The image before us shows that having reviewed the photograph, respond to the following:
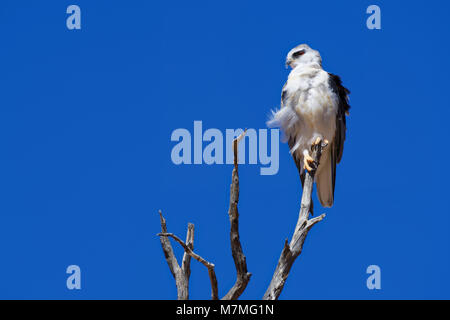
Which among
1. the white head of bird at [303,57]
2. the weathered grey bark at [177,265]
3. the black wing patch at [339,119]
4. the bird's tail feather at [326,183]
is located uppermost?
the white head of bird at [303,57]

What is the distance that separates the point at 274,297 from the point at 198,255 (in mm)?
849

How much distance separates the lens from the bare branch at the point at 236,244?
566cm

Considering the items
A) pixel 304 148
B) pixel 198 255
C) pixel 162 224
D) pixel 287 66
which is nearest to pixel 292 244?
pixel 198 255

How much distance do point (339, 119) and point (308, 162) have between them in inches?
34.7

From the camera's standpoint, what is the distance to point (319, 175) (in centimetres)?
791

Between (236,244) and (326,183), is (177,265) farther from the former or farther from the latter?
(326,183)

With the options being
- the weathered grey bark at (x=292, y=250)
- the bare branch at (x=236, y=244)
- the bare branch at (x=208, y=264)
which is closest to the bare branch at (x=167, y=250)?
the bare branch at (x=208, y=264)

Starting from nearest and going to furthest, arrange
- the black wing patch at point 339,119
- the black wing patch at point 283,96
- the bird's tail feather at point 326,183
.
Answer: the black wing patch at point 283,96
the black wing patch at point 339,119
the bird's tail feather at point 326,183

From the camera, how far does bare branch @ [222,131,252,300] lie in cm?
566

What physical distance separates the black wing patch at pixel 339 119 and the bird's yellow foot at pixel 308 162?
24.3 inches

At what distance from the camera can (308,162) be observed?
7152 millimetres

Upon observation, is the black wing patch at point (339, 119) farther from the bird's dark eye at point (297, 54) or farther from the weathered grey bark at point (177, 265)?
the weathered grey bark at point (177, 265)

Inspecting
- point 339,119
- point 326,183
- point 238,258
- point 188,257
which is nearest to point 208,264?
point 238,258

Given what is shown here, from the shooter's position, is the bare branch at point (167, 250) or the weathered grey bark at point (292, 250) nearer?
the weathered grey bark at point (292, 250)
